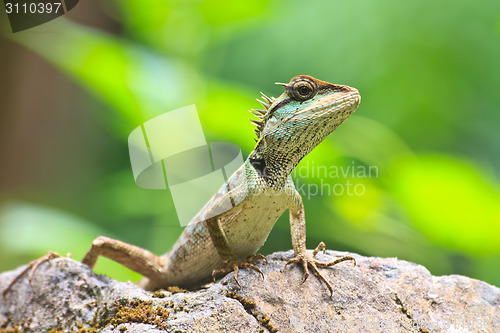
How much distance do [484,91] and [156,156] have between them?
4.94 meters

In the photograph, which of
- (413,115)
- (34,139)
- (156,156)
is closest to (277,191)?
(156,156)

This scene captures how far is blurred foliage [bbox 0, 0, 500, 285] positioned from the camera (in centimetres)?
423

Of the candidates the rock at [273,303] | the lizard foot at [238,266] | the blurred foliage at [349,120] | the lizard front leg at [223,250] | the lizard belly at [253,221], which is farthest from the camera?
the blurred foliage at [349,120]

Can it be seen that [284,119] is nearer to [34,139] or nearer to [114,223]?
[114,223]

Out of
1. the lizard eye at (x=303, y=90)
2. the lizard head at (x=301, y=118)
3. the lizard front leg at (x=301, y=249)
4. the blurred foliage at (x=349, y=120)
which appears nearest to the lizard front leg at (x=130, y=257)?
the blurred foliage at (x=349, y=120)

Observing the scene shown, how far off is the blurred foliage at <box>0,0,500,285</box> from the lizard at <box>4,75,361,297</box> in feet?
3.91

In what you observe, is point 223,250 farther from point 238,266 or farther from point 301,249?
point 301,249

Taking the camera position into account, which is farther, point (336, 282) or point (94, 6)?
point (94, 6)

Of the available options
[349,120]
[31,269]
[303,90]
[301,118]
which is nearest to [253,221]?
[301,118]

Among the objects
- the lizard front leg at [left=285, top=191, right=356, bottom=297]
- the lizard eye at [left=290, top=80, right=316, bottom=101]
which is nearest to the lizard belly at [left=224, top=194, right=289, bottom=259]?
the lizard front leg at [left=285, top=191, right=356, bottom=297]

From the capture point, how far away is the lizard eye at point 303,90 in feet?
10.2

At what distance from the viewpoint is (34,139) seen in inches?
336

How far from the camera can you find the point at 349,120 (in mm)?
5656

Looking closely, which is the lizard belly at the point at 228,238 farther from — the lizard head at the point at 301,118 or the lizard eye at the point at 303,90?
the lizard eye at the point at 303,90
